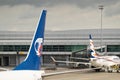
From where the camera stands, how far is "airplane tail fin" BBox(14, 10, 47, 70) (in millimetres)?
19303

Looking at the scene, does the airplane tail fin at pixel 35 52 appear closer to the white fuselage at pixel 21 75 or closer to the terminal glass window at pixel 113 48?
the white fuselage at pixel 21 75

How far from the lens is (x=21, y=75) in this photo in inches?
706

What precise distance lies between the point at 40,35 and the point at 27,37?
92.7 m

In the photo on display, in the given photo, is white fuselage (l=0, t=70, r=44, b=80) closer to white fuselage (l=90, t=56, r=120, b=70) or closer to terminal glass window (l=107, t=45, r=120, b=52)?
white fuselage (l=90, t=56, r=120, b=70)

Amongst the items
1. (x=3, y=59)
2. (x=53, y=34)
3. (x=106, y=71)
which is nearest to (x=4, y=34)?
(x=53, y=34)

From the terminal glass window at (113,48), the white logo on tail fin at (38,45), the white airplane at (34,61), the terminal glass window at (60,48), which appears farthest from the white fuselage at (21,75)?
the terminal glass window at (60,48)

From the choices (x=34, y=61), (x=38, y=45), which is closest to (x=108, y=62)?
(x=38, y=45)

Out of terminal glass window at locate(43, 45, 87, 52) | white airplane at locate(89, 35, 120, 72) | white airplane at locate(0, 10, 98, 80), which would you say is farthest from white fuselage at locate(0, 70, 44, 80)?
terminal glass window at locate(43, 45, 87, 52)

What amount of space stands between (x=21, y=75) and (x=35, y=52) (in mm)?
2088

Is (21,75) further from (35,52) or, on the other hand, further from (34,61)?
(35,52)

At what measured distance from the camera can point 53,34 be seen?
112 meters

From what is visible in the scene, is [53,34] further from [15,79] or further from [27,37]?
[15,79]

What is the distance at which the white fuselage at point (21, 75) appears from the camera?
56.0ft

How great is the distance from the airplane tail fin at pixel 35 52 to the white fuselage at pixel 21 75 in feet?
1.44
